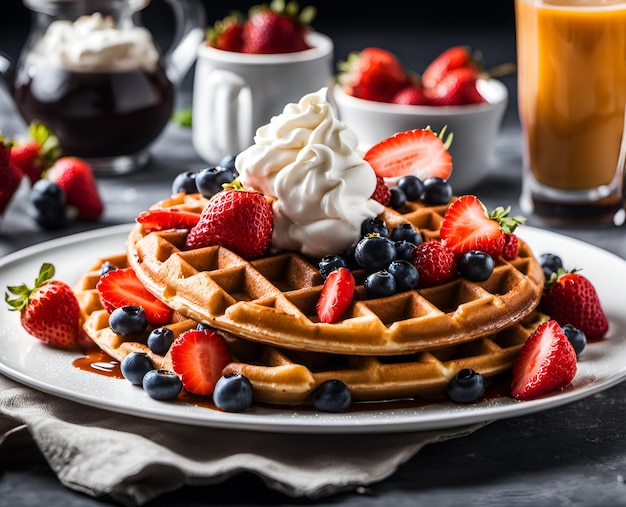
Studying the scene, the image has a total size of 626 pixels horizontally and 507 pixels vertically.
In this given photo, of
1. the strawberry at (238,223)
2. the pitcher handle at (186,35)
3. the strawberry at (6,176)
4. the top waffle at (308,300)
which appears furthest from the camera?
the pitcher handle at (186,35)

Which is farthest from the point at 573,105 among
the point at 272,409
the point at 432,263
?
the point at 272,409

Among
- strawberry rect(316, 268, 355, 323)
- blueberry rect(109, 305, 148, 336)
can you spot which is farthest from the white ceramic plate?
strawberry rect(316, 268, 355, 323)

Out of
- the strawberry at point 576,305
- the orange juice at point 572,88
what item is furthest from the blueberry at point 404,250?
the orange juice at point 572,88

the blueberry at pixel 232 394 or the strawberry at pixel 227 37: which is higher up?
the strawberry at pixel 227 37

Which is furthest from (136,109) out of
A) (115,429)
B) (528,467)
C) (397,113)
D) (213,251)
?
(528,467)

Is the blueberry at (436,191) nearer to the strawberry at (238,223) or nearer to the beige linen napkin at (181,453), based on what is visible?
the strawberry at (238,223)

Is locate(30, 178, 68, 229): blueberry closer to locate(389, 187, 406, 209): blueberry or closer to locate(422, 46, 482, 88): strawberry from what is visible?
locate(389, 187, 406, 209): blueberry

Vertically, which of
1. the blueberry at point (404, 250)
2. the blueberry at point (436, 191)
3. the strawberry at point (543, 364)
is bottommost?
the strawberry at point (543, 364)

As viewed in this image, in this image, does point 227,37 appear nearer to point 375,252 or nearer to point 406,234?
point 406,234
